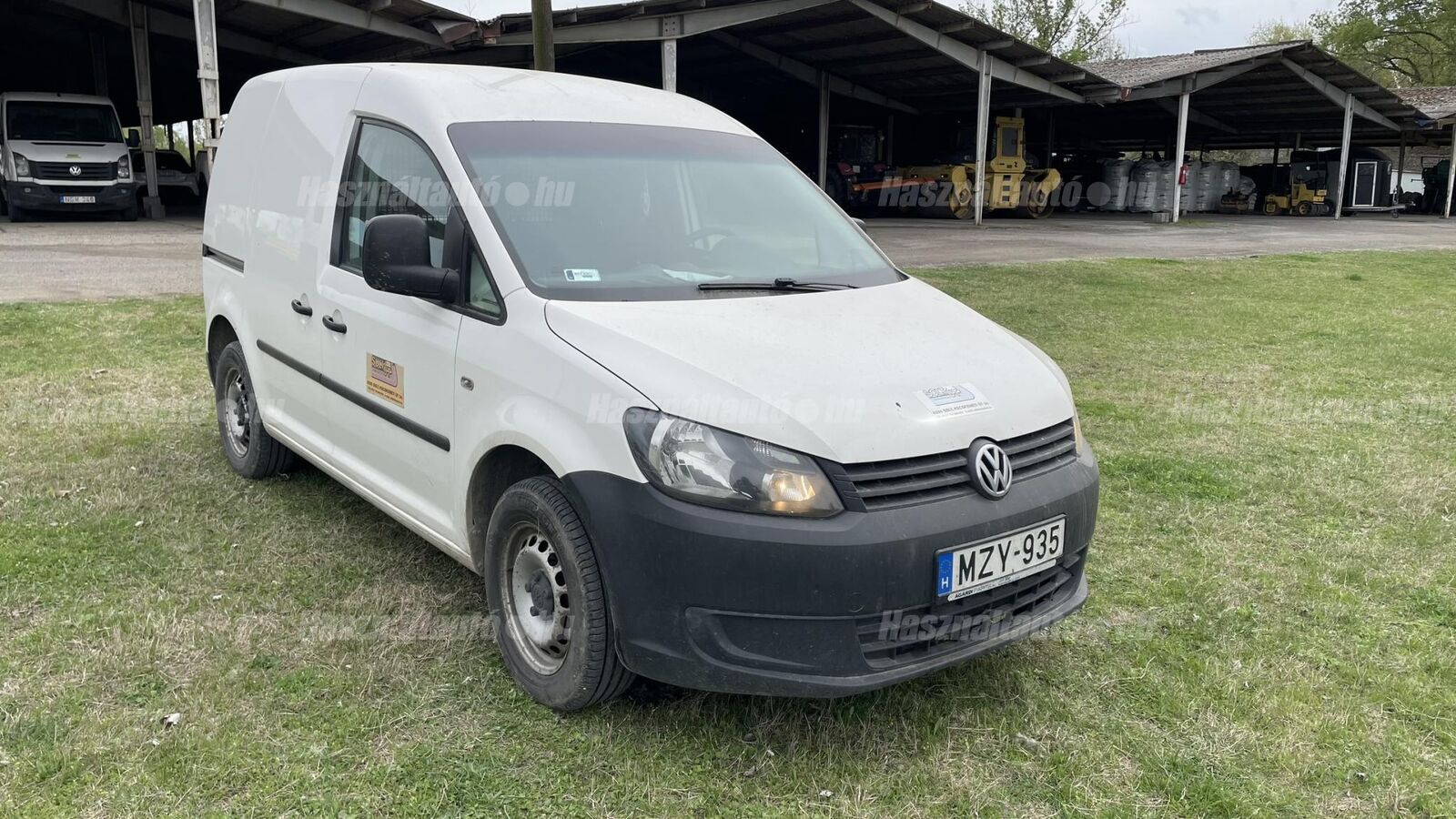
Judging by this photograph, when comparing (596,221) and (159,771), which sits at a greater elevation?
(596,221)

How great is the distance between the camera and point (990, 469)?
9.10ft

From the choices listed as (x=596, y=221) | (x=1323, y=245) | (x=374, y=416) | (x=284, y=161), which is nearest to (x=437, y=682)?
(x=374, y=416)

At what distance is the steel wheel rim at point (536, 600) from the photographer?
2.95m

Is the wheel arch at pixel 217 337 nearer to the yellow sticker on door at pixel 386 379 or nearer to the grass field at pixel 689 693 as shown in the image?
the grass field at pixel 689 693

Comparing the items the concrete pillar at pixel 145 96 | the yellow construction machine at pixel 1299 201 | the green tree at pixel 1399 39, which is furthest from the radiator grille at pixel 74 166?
the green tree at pixel 1399 39

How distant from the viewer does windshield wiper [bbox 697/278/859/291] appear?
3.33 m

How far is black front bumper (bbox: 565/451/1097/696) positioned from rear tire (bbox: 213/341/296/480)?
2761mm

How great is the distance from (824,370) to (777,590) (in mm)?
608

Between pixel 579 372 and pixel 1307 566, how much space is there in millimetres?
3161

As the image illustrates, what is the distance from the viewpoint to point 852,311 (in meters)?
3.28

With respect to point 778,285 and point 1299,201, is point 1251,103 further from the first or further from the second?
point 778,285

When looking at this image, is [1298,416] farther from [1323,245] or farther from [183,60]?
[183,60]

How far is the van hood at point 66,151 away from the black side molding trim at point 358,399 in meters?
17.7

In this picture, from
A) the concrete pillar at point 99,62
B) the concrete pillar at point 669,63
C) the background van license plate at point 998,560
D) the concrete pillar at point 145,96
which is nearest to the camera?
the background van license plate at point 998,560
